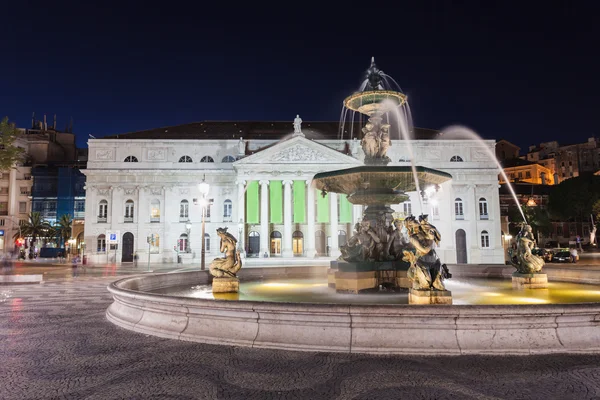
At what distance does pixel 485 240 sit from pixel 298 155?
25.5 m

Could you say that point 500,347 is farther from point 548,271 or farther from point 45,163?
point 45,163

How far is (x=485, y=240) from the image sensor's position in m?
53.5

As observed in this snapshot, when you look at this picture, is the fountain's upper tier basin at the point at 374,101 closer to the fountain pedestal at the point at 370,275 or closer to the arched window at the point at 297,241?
the fountain pedestal at the point at 370,275

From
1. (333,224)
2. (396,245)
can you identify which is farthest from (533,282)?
(333,224)

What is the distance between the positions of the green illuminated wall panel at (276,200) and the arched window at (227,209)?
19.5 feet

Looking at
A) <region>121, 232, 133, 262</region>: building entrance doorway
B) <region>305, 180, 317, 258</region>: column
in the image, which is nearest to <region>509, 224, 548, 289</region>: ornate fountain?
<region>305, 180, 317, 258</region>: column

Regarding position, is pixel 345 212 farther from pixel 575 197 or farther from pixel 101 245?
pixel 575 197

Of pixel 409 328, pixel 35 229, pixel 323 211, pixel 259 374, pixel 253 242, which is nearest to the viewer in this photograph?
pixel 259 374

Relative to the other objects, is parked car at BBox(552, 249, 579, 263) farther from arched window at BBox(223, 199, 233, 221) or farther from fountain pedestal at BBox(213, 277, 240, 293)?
fountain pedestal at BBox(213, 277, 240, 293)

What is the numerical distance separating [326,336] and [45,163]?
8042cm

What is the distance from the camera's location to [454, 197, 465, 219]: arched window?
53.6 metres

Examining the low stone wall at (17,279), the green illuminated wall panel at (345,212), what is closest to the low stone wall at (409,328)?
the low stone wall at (17,279)

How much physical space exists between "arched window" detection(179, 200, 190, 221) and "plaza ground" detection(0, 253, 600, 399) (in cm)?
4615

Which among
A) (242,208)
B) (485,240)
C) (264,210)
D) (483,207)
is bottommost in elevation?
(485,240)
